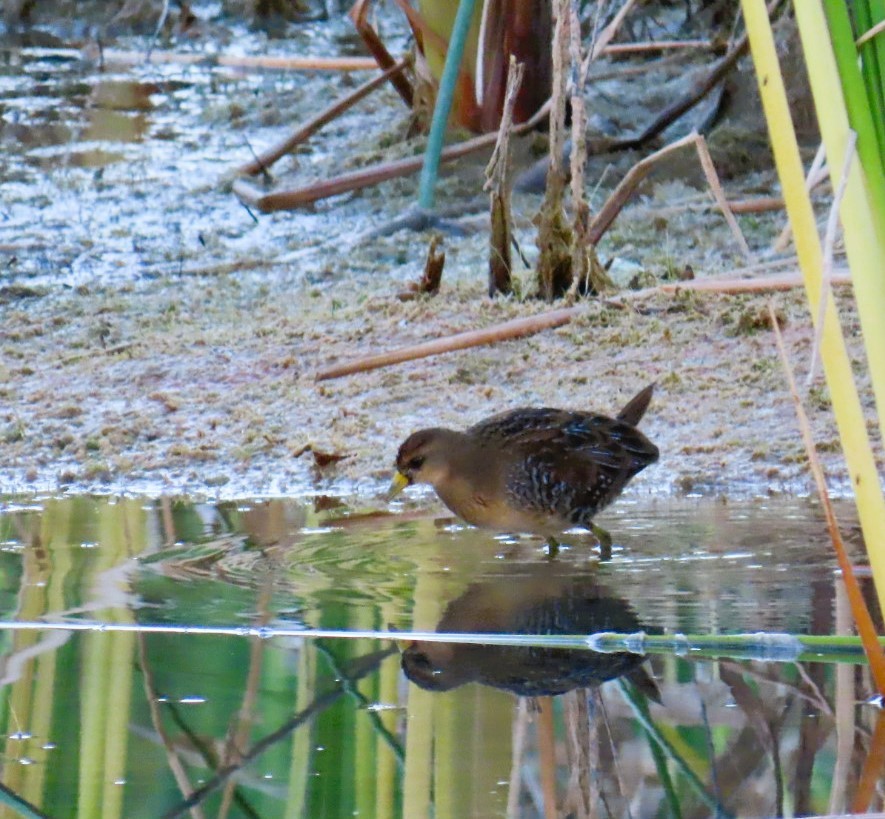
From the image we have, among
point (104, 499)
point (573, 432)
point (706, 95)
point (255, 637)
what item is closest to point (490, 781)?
point (255, 637)

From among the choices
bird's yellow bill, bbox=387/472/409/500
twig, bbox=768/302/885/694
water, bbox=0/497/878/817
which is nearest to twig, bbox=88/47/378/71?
bird's yellow bill, bbox=387/472/409/500

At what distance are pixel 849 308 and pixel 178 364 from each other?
2.24m

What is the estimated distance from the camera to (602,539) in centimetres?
438

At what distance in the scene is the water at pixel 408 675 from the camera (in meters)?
2.46

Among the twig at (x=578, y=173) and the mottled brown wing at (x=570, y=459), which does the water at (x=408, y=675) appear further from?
the twig at (x=578, y=173)

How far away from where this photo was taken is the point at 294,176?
775cm

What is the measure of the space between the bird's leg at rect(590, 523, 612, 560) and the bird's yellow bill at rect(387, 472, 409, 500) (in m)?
0.51

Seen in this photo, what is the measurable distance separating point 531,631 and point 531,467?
3.53 ft

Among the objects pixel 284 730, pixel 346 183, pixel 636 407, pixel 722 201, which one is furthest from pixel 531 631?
pixel 346 183

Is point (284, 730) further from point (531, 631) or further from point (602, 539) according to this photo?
point (602, 539)

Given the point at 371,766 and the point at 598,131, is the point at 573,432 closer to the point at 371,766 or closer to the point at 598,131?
the point at 371,766

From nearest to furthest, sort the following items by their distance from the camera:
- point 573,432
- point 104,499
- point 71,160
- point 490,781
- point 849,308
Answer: point 490,781 < point 573,432 < point 104,499 < point 849,308 < point 71,160

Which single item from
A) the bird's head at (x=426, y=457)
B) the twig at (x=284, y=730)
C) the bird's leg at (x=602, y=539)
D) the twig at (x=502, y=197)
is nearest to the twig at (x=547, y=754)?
the twig at (x=284, y=730)

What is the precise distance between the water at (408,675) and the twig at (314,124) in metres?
3.22
